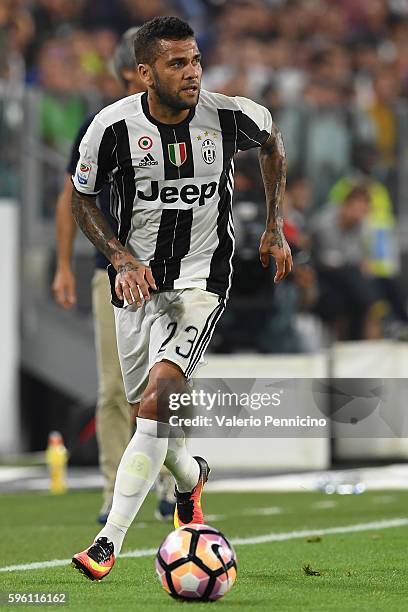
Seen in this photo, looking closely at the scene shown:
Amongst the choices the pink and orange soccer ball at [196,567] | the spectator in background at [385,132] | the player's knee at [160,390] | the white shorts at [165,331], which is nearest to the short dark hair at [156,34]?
the white shorts at [165,331]

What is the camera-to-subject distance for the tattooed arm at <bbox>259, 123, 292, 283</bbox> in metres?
5.61

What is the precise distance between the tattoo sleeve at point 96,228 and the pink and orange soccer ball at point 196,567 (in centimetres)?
118

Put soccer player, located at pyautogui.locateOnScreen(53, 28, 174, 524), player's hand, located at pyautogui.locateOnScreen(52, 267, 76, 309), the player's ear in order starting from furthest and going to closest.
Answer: player's hand, located at pyautogui.locateOnScreen(52, 267, 76, 309) → soccer player, located at pyautogui.locateOnScreen(53, 28, 174, 524) → the player's ear

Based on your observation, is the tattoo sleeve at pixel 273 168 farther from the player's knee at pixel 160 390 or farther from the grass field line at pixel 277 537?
the grass field line at pixel 277 537

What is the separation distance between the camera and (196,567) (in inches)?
182

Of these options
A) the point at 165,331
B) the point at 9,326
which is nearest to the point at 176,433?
the point at 165,331

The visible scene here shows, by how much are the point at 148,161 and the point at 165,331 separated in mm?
669

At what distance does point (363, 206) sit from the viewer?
14.8m

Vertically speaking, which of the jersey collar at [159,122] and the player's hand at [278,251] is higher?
the jersey collar at [159,122]

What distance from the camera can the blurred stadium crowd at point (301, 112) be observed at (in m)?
13.6

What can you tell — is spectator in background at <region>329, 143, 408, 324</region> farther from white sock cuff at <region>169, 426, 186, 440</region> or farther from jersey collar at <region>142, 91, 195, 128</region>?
white sock cuff at <region>169, 426, 186, 440</region>

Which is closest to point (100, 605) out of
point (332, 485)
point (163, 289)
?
point (163, 289)

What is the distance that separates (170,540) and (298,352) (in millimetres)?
8692

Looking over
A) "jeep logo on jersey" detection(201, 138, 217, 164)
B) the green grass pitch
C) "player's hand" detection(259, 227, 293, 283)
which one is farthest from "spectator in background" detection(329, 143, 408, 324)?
"jeep logo on jersey" detection(201, 138, 217, 164)
